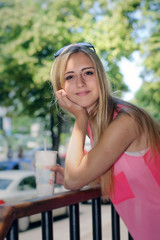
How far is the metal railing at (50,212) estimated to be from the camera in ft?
3.67

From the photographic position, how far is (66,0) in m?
11.5

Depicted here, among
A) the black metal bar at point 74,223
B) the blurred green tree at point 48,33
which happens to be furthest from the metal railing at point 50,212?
the blurred green tree at point 48,33

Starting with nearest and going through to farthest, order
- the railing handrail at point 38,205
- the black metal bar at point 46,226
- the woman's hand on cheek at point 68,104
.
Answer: the railing handrail at point 38,205 → the black metal bar at point 46,226 → the woman's hand on cheek at point 68,104

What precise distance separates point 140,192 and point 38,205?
54cm

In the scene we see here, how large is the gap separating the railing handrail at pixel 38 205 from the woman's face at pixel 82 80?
19.5 inches

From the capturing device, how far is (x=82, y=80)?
6.01ft

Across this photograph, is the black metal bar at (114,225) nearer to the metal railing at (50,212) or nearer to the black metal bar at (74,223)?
the metal railing at (50,212)

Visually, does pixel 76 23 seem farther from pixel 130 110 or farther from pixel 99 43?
pixel 130 110

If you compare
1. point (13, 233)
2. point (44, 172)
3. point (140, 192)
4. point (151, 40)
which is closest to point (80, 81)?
point (44, 172)

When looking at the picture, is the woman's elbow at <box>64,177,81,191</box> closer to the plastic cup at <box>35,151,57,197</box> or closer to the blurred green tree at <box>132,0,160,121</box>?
the plastic cup at <box>35,151,57,197</box>

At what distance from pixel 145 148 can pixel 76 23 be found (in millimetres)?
10027

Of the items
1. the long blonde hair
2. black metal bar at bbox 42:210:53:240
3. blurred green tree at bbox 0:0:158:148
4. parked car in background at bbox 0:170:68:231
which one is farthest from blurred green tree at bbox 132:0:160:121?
black metal bar at bbox 42:210:53:240

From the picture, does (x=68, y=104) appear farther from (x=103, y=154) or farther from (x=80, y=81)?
(x=103, y=154)

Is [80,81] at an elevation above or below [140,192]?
above
